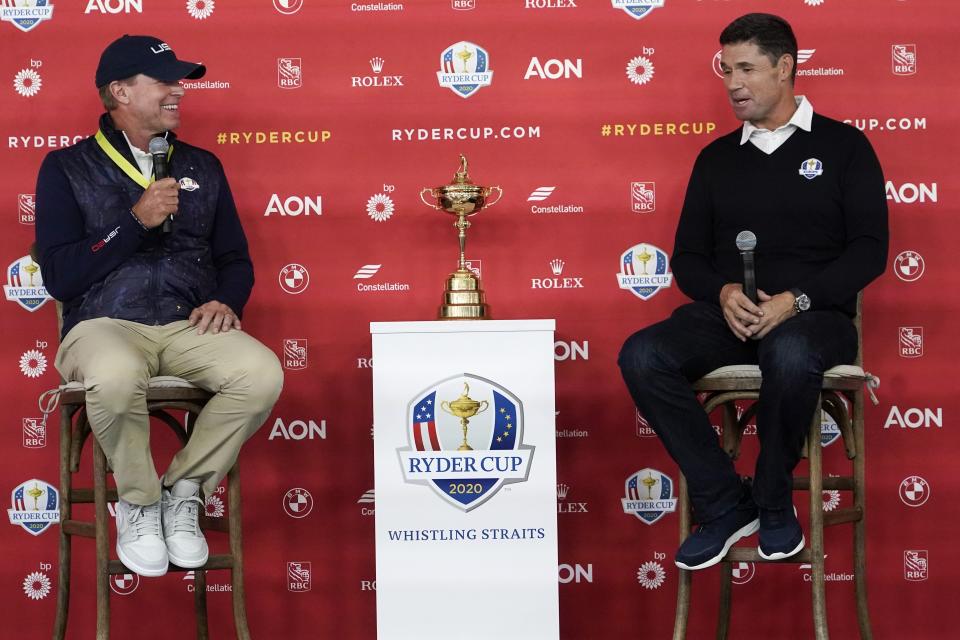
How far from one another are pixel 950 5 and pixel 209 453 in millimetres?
2558

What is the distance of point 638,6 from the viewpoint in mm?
3576

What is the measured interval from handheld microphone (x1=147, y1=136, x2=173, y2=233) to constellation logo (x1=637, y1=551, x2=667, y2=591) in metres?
1.73

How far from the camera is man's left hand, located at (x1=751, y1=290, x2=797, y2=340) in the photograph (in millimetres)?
2814

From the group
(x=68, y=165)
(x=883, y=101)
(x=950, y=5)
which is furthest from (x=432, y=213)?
(x=950, y=5)

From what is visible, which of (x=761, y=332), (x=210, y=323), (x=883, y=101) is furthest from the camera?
(x=883, y=101)

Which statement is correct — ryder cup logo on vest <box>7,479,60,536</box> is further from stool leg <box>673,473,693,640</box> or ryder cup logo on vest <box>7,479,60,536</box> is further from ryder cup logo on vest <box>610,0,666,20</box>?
ryder cup logo on vest <box>610,0,666,20</box>

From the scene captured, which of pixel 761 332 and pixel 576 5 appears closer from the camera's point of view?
pixel 761 332

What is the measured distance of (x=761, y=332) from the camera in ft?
9.27

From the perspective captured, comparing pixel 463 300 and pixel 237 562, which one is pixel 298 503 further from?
pixel 463 300

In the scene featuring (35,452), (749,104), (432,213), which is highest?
(749,104)

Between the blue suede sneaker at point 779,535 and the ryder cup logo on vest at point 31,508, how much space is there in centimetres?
213

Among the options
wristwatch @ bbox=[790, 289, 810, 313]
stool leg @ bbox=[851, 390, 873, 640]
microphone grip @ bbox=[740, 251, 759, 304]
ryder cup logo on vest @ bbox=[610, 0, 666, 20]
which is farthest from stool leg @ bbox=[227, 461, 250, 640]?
ryder cup logo on vest @ bbox=[610, 0, 666, 20]

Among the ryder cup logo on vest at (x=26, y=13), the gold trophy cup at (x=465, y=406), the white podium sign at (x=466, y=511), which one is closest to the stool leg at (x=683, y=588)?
the white podium sign at (x=466, y=511)

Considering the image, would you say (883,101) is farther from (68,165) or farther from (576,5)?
(68,165)
